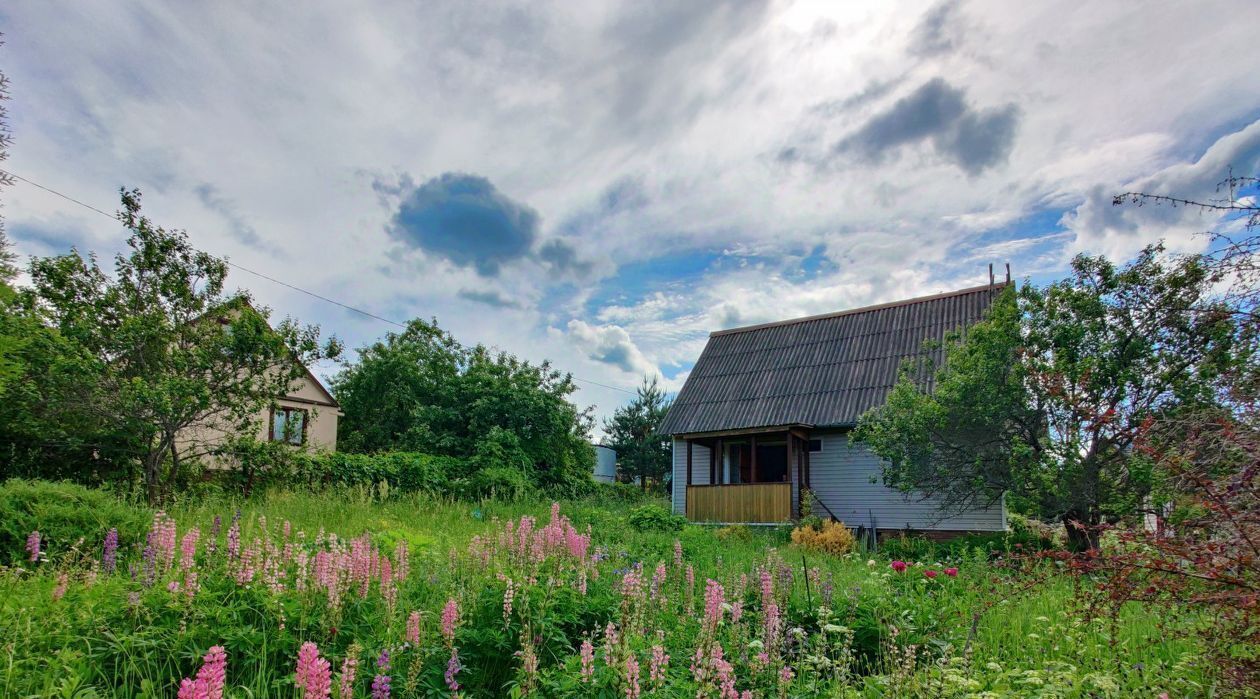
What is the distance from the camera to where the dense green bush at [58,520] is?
20.7ft

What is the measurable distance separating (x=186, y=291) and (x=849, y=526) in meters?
14.9

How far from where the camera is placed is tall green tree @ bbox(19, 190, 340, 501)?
10.6m

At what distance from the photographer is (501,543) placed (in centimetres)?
525

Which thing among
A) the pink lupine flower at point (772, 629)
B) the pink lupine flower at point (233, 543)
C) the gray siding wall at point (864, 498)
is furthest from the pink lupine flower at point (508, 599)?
the gray siding wall at point (864, 498)

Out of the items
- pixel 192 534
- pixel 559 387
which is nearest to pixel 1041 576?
pixel 192 534

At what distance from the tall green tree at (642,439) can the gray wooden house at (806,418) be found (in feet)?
44.2

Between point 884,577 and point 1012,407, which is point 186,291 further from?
point 1012,407

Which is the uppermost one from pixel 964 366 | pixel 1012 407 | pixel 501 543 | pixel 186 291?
pixel 186 291

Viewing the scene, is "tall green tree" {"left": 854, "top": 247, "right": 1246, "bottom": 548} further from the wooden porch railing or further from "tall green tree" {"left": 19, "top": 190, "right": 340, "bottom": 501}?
"tall green tree" {"left": 19, "top": 190, "right": 340, "bottom": 501}

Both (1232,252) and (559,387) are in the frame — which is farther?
(559,387)

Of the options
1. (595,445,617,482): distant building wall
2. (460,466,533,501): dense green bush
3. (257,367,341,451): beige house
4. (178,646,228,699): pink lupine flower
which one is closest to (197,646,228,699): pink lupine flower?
(178,646,228,699): pink lupine flower

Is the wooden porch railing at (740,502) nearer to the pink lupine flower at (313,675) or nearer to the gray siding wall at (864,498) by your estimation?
the gray siding wall at (864,498)

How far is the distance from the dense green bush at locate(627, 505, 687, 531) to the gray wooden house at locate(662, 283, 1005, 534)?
368 centimetres

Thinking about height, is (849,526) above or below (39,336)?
below
